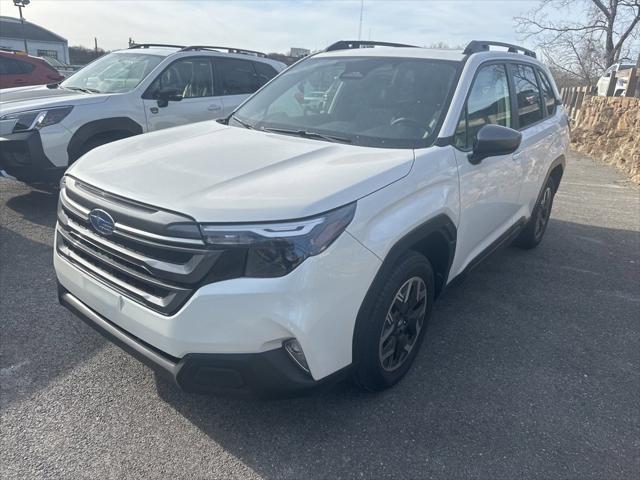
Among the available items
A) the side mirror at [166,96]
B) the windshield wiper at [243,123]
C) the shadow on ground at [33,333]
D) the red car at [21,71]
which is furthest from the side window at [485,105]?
the red car at [21,71]

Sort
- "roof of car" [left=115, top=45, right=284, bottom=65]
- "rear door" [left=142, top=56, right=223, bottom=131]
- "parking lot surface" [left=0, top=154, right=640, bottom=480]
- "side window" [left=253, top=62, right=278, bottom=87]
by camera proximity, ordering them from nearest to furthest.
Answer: "parking lot surface" [left=0, top=154, right=640, bottom=480]
"rear door" [left=142, top=56, right=223, bottom=131]
"roof of car" [left=115, top=45, right=284, bottom=65]
"side window" [left=253, top=62, right=278, bottom=87]

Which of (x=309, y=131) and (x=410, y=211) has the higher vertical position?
(x=309, y=131)

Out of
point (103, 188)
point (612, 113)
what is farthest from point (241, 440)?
point (612, 113)

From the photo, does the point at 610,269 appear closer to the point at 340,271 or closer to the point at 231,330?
the point at 340,271

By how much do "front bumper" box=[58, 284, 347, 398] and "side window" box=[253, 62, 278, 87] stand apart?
20.0 feet

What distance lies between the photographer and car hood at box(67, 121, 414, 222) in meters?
2.09

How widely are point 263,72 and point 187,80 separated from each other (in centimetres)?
142

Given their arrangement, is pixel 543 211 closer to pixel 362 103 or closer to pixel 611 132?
pixel 362 103

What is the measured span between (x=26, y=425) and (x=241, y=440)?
1083 millimetres

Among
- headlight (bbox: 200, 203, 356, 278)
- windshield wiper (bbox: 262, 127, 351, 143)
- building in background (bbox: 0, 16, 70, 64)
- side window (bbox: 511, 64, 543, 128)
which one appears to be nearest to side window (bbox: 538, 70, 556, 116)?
side window (bbox: 511, 64, 543, 128)

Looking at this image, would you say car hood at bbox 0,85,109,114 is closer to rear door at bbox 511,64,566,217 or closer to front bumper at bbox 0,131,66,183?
front bumper at bbox 0,131,66,183

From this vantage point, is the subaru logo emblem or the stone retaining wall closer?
the subaru logo emblem

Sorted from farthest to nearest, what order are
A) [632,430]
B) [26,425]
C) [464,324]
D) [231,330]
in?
[464,324] < [632,430] < [26,425] < [231,330]

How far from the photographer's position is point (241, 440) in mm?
2480
